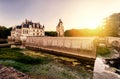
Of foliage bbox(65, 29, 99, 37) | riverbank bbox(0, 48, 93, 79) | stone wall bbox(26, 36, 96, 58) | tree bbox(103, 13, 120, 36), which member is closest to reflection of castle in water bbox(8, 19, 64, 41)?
stone wall bbox(26, 36, 96, 58)

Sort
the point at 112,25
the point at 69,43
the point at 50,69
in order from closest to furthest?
the point at 50,69 < the point at 69,43 < the point at 112,25

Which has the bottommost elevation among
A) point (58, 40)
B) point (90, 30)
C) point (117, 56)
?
point (117, 56)

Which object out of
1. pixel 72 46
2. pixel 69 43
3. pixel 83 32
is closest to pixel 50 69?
pixel 72 46

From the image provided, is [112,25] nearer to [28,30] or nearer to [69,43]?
[69,43]

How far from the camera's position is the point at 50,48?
37.8 metres

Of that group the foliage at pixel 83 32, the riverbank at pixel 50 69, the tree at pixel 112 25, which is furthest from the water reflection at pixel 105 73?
the foliage at pixel 83 32

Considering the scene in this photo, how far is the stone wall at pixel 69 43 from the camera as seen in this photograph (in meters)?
23.6

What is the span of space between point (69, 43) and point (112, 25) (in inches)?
1038

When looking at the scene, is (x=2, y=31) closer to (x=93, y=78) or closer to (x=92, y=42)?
(x=92, y=42)

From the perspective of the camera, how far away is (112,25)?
49.1m

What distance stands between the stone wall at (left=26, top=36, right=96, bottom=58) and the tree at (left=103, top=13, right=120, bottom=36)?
853 inches

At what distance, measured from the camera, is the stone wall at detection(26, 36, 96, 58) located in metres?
23.6

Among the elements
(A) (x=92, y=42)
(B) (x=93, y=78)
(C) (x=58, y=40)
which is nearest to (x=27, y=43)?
(C) (x=58, y=40)

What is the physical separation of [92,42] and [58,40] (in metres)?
12.5
